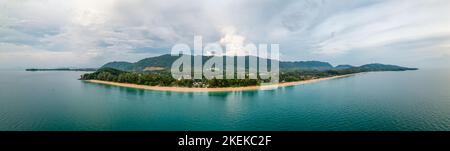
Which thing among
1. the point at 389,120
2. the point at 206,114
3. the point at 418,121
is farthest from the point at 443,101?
the point at 206,114

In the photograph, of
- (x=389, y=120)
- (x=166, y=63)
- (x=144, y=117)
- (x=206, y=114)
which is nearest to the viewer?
(x=389, y=120)

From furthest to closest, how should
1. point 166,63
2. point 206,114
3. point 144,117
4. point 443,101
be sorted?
point 166,63 → point 443,101 → point 206,114 → point 144,117
